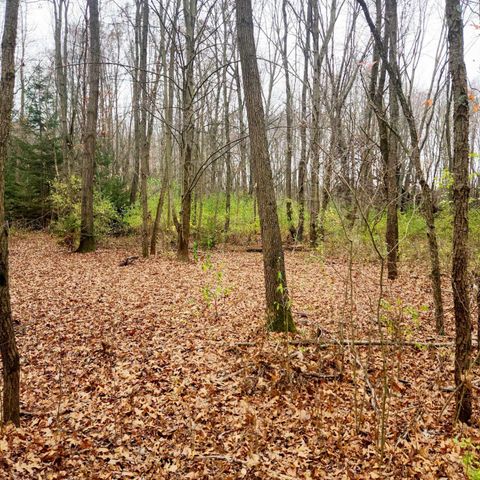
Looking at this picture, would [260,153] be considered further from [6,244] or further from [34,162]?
[34,162]

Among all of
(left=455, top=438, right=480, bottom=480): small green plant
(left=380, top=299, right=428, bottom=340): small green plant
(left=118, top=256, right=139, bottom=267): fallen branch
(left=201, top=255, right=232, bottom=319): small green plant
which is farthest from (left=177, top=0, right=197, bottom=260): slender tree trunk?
(left=455, top=438, right=480, bottom=480): small green plant

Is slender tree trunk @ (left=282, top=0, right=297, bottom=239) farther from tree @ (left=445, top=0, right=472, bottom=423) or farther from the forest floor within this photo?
tree @ (left=445, top=0, right=472, bottom=423)

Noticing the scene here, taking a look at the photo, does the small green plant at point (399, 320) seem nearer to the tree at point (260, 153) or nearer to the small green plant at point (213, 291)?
the tree at point (260, 153)

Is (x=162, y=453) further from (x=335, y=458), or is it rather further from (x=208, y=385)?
(x=335, y=458)

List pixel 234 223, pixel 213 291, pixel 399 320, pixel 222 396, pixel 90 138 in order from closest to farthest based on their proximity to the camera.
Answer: pixel 399 320 < pixel 222 396 < pixel 213 291 < pixel 90 138 < pixel 234 223

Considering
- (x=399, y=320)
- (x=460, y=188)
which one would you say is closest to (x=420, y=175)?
(x=460, y=188)

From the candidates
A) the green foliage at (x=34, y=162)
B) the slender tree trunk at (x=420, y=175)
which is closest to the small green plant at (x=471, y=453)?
the slender tree trunk at (x=420, y=175)

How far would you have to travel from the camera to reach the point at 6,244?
341 cm

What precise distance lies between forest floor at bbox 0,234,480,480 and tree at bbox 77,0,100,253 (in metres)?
5.42

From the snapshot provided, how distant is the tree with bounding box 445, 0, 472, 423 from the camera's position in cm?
320

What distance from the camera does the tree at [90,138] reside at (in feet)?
40.2

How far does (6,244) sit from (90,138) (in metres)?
10.3

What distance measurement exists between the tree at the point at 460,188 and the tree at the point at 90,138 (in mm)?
11625

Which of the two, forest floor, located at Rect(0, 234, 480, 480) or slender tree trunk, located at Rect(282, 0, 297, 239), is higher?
slender tree trunk, located at Rect(282, 0, 297, 239)
